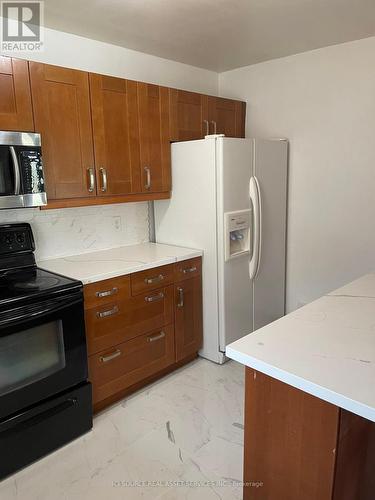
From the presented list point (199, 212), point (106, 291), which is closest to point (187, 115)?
point (199, 212)

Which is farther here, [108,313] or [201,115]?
[201,115]

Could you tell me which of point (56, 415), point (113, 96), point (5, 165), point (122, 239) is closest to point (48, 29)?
point (113, 96)

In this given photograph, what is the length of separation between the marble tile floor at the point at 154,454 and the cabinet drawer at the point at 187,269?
0.77m

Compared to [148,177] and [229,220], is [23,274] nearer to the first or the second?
[148,177]

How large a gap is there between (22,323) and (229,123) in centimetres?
239

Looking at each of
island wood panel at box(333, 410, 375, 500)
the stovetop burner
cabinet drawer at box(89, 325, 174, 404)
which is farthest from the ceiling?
island wood panel at box(333, 410, 375, 500)

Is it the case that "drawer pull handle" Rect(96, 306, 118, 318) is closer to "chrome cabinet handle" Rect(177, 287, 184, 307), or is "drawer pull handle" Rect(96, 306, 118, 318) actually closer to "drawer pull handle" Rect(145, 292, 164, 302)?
"drawer pull handle" Rect(145, 292, 164, 302)

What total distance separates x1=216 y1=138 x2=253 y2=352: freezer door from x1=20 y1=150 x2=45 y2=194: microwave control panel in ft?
3.84

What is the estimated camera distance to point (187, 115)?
292cm

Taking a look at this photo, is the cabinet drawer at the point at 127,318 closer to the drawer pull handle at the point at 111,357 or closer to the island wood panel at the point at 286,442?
the drawer pull handle at the point at 111,357

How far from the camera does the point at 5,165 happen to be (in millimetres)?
1983

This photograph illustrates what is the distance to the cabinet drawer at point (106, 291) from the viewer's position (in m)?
2.18

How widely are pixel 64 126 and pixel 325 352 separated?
1.87m

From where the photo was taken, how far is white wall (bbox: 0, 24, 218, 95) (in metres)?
2.47
